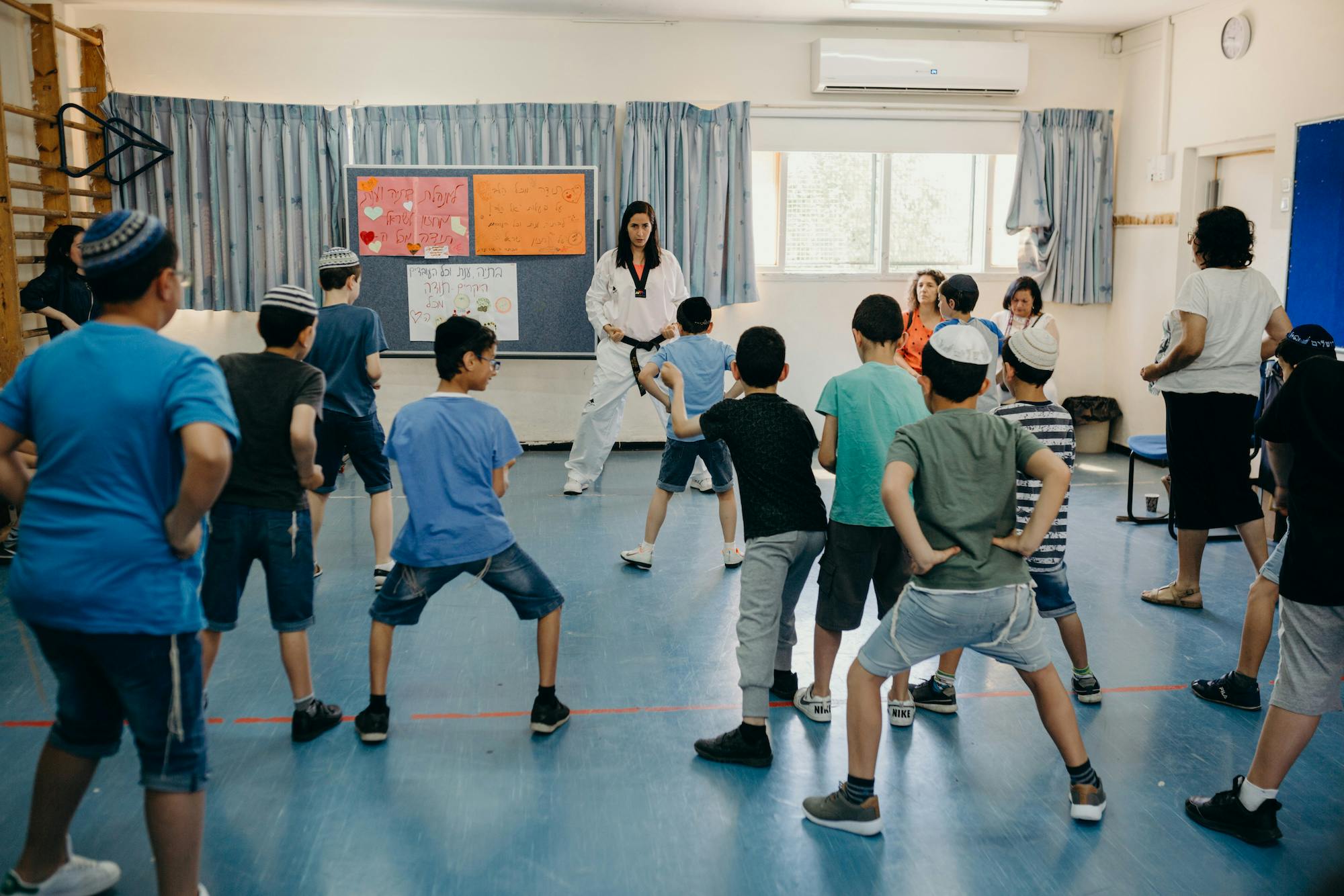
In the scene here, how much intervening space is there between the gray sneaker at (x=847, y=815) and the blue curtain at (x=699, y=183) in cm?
517

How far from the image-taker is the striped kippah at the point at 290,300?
2723 mm

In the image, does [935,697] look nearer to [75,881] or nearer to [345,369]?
[75,881]

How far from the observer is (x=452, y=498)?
273 centimetres

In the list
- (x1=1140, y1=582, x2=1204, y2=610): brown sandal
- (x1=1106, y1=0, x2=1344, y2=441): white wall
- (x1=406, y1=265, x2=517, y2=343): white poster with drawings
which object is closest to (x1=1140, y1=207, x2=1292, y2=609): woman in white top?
(x1=1140, y1=582, x2=1204, y2=610): brown sandal

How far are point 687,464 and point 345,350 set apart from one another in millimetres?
1452

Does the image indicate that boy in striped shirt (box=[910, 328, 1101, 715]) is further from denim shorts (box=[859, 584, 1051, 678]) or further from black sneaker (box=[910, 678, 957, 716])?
denim shorts (box=[859, 584, 1051, 678])

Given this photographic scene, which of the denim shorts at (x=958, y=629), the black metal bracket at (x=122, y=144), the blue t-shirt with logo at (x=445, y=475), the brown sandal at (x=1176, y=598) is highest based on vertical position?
the black metal bracket at (x=122, y=144)

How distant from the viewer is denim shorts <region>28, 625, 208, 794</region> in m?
1.80

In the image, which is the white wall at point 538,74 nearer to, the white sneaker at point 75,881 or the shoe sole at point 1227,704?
the shoe sole at point 1227,704

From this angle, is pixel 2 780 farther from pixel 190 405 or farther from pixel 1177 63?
pixel 1177 63

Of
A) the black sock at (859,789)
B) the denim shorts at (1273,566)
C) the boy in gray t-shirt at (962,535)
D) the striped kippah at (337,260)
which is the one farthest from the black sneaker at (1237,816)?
the striped kippah at (337,260)

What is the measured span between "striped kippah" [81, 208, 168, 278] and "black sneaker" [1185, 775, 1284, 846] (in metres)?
2.52

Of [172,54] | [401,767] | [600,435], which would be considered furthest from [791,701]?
[172,54]

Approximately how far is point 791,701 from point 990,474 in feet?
3.98
